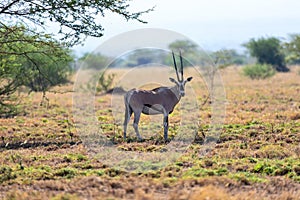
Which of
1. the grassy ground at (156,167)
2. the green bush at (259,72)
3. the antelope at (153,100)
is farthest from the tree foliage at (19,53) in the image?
the green bush at (259,72)

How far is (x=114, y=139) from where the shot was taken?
15.4m

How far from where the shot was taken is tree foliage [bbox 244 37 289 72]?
68700mm

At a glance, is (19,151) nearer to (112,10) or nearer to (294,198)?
(112,10)

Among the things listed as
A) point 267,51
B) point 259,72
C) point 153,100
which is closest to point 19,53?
point 153,100

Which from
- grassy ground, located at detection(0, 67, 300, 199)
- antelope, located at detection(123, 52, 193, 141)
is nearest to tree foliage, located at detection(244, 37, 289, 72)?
grassy ground, located at detection(0, 67, 300, 199)

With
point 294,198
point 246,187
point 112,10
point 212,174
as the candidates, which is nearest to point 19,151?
point 112,10

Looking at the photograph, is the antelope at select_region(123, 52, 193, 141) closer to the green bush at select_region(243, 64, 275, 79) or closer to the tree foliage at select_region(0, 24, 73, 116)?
the tree foliage at select_region(0, 24, 73, 116)

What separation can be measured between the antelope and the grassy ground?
0.69 meters

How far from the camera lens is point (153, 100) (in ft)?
51.0

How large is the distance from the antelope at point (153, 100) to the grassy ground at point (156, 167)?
0.69 metres

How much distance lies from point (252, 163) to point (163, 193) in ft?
11.3

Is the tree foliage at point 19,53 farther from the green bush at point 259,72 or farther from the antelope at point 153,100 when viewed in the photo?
the green bush at point 259,72

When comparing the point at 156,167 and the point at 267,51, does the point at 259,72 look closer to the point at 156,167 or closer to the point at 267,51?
the point at 267,51

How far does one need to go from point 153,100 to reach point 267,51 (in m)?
56.1
